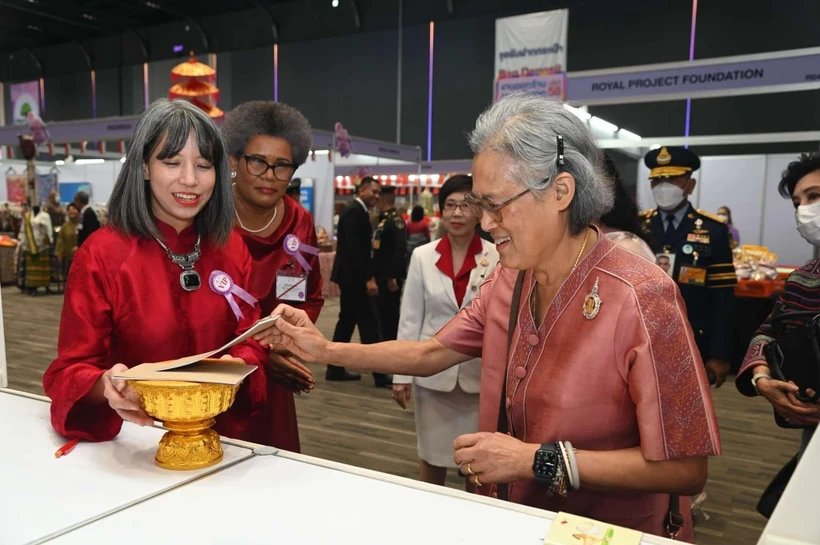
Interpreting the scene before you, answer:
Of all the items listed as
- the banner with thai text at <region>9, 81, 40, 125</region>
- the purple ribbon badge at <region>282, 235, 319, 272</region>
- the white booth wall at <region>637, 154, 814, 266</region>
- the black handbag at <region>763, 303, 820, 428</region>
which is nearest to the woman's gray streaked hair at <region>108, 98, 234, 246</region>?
the purple ribbon badge at <region>282, 235, 319, 272</region>

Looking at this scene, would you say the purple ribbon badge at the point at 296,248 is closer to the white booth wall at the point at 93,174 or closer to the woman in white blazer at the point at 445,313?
the woman in white blazer at the point at 445,313

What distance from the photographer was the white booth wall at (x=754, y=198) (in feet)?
31.7

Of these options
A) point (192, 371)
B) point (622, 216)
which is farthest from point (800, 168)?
point (192, 371)

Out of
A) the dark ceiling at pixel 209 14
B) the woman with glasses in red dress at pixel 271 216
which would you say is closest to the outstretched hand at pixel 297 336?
the woman with glasses in red dress at pixel 271 216

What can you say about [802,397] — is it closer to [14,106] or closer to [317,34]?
[317,34]

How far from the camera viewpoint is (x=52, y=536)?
1003mm

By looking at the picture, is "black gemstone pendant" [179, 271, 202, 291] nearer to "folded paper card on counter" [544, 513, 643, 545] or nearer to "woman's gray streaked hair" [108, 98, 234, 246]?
"woman's gray streaked hair" [108, 98, 234, 246]

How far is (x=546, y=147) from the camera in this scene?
125cm

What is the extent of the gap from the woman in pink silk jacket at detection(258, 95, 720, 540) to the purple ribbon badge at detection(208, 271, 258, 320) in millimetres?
672

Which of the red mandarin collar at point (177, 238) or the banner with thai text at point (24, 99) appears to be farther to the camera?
the banner with thai text at point (24, 99)

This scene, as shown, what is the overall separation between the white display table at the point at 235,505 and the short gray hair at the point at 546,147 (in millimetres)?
625

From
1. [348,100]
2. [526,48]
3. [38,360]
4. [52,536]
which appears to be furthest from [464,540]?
[348,100]

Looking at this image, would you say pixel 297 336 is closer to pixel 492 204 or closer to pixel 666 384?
pixel 492 204

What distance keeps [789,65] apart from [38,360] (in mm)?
7511
